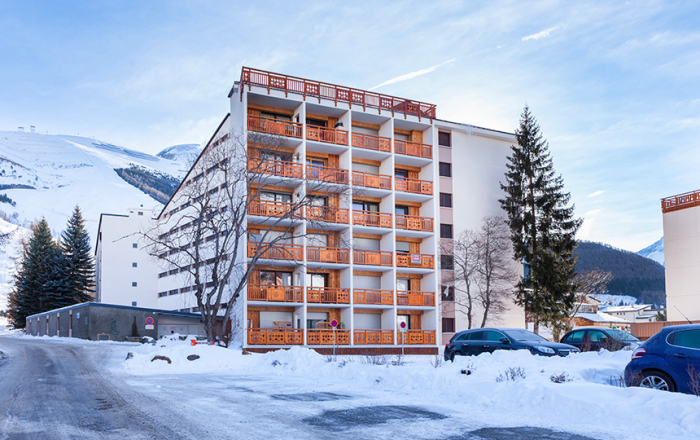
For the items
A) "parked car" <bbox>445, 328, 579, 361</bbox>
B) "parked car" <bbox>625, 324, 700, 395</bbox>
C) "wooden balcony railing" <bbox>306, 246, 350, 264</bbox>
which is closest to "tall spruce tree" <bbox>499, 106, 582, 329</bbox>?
"wooden balcony railing" <bbox>306, 246, 350, 264</bbox>

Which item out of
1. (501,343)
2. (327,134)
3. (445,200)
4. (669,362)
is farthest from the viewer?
(445,200)

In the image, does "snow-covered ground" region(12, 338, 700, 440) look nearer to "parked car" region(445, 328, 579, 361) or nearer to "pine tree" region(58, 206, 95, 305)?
"parked car" region(445, 328, 579, 361)

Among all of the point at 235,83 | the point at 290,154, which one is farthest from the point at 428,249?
the point at 235,83

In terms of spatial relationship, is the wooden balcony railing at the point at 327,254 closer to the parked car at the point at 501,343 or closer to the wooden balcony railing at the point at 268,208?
the wooden balcony railing at the point at 268,208

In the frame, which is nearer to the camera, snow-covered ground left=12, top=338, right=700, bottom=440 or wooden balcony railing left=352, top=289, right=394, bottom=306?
snow-covered ground left=12, top=338, right=700, bottom=440

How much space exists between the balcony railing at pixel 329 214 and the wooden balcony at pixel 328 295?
4511 millimetres

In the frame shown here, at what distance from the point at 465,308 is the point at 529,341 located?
943 inches

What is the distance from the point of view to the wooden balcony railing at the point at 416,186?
4278 cm

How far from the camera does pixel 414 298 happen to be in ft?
136

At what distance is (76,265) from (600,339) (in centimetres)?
5955

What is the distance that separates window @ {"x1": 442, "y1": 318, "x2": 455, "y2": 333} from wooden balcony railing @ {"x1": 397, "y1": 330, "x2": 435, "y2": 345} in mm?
2256

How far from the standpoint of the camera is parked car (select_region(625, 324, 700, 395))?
10758mm

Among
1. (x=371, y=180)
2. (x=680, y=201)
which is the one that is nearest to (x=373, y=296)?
(x=371, y=180)

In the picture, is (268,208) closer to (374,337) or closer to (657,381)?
(374,337)
